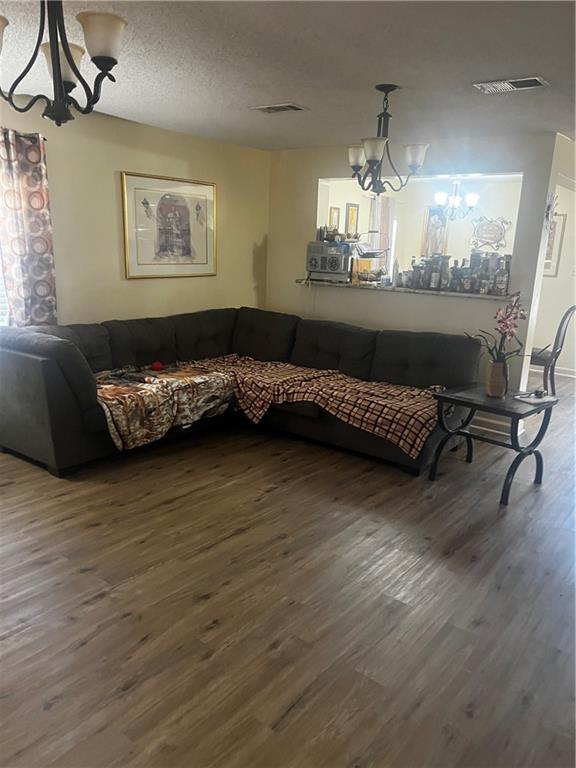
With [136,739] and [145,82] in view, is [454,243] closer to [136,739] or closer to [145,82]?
[145,82]

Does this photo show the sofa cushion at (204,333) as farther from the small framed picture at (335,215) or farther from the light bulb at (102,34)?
the light bulb at (102,34)

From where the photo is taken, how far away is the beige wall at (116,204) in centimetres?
401

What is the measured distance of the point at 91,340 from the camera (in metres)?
4.06

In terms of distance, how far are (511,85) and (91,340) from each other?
10.3ft

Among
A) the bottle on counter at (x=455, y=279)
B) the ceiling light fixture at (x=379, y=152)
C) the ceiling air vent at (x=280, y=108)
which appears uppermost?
the ceiling air vent at (x=280, y=108)

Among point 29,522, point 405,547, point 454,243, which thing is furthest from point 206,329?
point 454,243

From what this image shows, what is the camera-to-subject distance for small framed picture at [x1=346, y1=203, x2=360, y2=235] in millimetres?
6719

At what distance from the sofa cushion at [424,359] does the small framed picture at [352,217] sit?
2.72 m

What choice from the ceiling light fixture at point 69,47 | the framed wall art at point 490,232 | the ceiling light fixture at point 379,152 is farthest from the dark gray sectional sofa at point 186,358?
the framed wall art at point 490,232

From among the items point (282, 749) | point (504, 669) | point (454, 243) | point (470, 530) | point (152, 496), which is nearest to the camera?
point (282, 749)

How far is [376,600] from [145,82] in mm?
2949

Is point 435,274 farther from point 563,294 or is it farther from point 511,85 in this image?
point 563,294

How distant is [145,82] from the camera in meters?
3.06

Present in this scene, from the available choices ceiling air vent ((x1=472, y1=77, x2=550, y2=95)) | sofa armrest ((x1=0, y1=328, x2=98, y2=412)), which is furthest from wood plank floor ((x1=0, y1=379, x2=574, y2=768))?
ceiling air vent ((x1=472, y1=77, x2=550, y2=95))
